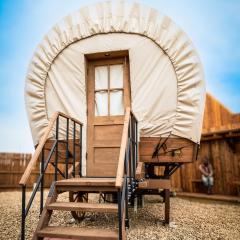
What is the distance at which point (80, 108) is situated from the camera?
4.68m

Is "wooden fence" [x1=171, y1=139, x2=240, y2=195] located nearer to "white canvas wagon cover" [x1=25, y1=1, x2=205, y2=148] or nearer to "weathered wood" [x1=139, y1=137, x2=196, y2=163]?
"weathered wood" [x1=139, y1=137, x2=196, y2=163]

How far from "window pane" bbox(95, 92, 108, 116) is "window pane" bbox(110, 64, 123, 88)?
25cm

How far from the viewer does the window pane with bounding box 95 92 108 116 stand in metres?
4.81

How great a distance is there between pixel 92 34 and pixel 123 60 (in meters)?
0.73

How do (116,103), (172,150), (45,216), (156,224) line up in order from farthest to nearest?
(116,103), (156,224), (172,150), (45,216)

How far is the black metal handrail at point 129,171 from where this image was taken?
300cm

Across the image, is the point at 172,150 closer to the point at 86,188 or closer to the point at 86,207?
the point at 86,188

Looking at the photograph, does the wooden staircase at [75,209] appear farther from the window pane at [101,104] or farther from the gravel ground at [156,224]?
the window pane at [101,104]

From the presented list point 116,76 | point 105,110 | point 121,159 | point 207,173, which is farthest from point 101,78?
point 207,173

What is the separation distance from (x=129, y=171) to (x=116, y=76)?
6.47ft

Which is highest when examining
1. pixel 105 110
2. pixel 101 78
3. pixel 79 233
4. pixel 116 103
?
pixel 101 78

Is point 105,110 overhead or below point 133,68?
below

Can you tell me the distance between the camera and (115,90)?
4.84 m

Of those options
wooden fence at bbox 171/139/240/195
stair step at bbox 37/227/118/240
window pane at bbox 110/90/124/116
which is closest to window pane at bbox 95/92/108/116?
window pane at bbox 110/90/124/116
